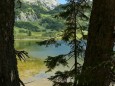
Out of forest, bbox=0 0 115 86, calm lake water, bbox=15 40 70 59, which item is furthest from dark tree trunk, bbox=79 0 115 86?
calm lake water, bbox=15 40 70 59

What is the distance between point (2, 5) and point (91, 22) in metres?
Result: 2.12

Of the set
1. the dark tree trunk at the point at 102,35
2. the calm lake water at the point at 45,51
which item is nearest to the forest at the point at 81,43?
the dark tree trunk at the point at 102,35

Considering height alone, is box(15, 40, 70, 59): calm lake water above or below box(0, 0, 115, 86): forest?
below

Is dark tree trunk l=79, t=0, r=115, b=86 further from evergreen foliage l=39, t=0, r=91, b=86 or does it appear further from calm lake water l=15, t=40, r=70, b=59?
calm lake water l=15, t=40, r=70, b=59

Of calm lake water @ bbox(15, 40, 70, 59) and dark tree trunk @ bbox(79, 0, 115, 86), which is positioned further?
calm lake water @ bbox(15, 40, 70, 59)

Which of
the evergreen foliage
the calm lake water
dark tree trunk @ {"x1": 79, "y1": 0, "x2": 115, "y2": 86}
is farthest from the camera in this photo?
the calm lake water

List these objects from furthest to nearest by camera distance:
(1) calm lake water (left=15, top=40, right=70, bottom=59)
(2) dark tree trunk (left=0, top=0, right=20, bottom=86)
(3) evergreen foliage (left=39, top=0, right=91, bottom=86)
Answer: (1) calm lake water (left=15, top=40, right=70, bottom=59)
(3) evergreen foliage (left=39, top=0, right=91, bottom=86)
(2) dark tree trunk (left=0, top=0, right=20, bottom=86)

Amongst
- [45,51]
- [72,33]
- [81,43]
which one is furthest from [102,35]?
[45,51]

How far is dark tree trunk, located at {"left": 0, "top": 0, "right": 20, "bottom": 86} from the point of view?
3578mm

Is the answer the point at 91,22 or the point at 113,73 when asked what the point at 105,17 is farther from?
the point at 113,73

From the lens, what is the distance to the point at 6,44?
142 inches

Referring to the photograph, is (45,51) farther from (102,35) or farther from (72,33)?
(102,35)

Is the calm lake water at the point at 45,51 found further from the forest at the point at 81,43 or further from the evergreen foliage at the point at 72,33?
the forest at the point at 81,43

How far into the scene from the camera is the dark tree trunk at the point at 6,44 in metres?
3.58
